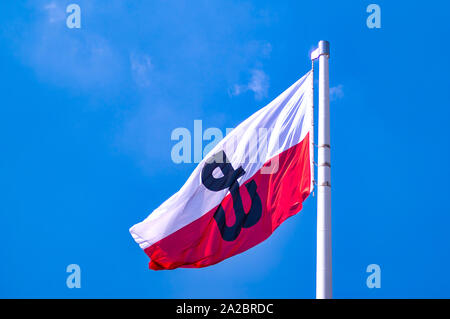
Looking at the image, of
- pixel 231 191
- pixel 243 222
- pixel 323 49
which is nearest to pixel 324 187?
pixel 243 222

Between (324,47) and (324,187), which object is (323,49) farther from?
(324,187)

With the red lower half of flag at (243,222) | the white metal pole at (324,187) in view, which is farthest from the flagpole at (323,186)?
the red lower half of flag at (243,222)

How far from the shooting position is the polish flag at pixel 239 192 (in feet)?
50.5

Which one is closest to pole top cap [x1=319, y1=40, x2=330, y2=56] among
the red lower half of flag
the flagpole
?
the flagpole

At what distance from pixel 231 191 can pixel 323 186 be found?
9.64 feet

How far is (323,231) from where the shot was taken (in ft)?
44.7

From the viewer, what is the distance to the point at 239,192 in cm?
1588

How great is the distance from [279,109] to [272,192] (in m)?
2.24

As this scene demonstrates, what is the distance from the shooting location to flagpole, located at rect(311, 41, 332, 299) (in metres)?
13.3

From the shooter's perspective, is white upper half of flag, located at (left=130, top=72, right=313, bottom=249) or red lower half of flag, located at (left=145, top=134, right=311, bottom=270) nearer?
red lower half of flag, located at (left=145, top=134, right=311, bottom=270)

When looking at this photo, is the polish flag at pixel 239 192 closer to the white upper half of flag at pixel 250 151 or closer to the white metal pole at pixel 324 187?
the white upper half of flag at pixel 250 151

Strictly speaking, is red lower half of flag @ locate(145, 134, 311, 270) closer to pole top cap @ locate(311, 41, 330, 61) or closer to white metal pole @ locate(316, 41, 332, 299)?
white metal pole @ locate(316, 41, 332, 299)
